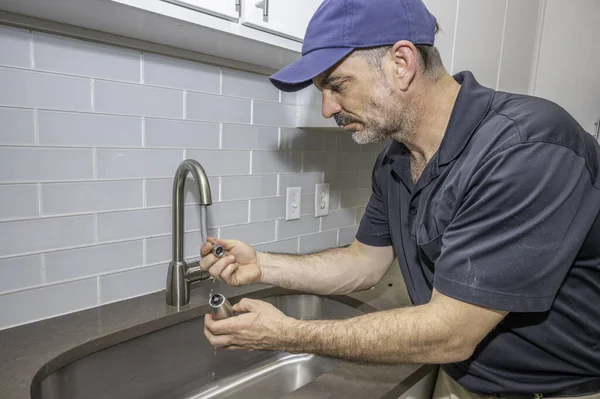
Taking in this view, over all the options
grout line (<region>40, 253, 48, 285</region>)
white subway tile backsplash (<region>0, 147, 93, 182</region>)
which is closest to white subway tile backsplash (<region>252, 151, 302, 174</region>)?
white subway tile backsplash (<region>0, 147, 93, 182</region>)

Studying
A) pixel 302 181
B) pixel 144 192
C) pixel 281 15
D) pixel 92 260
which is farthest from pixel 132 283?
pixel 281 15

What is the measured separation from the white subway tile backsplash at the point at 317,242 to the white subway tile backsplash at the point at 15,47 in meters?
0.88

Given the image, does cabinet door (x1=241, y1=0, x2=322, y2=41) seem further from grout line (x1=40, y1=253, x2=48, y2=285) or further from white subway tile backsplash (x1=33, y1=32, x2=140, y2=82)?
grout line (x1=40, y1=253, x2=48, y2=285)

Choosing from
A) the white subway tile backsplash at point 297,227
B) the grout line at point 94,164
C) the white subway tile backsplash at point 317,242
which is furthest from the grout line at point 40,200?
the white subway tile backsplash at point 317,242

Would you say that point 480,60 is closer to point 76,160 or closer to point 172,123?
point 172,123

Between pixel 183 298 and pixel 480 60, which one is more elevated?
pixel 480 60

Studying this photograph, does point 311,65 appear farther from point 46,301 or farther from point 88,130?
point 46,301

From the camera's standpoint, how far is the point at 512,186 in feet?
1.96

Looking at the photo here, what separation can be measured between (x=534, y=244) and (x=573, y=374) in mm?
330

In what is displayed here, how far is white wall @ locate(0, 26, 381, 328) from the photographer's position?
0.79 m

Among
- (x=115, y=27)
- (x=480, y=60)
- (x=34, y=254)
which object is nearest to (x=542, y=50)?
(x=480, y=60)

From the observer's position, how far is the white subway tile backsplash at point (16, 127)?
2.51ft

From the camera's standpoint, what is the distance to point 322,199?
140 centimetres

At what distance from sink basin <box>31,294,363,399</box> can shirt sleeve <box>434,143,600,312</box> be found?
1.83 ft
